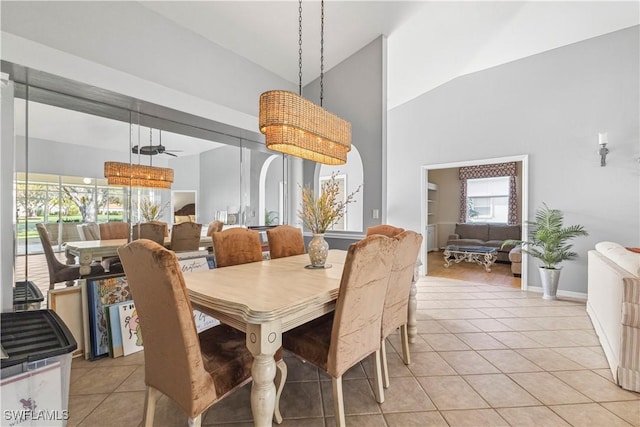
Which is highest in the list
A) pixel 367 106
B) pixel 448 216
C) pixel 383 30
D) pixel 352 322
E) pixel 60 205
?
pixel 383 30

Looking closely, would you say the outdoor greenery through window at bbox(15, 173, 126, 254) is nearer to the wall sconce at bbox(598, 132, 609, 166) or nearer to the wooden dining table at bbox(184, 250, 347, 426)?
the wooden dining table at bbox(184, 250, 347, 426)

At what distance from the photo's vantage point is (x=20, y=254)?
203cm

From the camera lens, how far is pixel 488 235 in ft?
22.0

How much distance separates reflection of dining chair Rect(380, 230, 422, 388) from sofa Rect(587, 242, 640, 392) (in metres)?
1.40

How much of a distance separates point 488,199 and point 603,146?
13.0 ft

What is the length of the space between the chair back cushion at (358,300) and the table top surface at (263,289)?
14 cm

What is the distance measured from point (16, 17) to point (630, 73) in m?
6.18

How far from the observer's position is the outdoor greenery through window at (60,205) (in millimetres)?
2043

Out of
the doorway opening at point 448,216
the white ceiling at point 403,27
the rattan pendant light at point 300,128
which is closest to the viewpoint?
the rattan pendant light at point 300,128

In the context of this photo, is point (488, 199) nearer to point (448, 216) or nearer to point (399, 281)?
point (448, 216)

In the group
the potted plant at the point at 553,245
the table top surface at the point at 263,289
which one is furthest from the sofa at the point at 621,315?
the table top surface at the point at 263,289

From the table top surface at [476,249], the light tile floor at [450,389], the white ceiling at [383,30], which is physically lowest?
the light tile floor at [450,389]

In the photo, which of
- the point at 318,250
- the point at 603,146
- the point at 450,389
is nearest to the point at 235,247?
the point at 318,250

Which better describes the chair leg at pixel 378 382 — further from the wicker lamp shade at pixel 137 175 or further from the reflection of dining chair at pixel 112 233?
the wicker lamp shade at pixel 137 175
